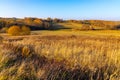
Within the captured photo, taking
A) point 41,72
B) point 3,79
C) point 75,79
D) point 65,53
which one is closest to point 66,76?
point 75,79

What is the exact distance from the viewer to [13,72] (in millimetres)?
6059

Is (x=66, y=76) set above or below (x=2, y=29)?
above

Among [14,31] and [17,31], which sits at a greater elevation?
[14,31]

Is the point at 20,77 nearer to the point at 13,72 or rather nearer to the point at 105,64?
the point at 13,72

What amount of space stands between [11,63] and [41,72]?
5.84 feet

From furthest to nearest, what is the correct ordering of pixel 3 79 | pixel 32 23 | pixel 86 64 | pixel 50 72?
pixel 32 23
pixel 86 64
pixel 50 72
pixel 3 79

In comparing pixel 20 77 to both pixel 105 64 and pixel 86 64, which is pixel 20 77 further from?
pixel 105 64

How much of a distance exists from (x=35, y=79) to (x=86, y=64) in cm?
210

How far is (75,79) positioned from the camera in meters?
6.32

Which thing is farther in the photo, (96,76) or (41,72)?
(96,76)

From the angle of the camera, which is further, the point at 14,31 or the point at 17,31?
the point at 17,31

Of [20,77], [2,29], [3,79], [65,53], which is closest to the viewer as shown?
[3,79]

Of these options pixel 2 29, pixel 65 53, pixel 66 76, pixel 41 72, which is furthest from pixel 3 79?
pixel 2 29

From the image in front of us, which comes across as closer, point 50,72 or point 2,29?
point 50,72
